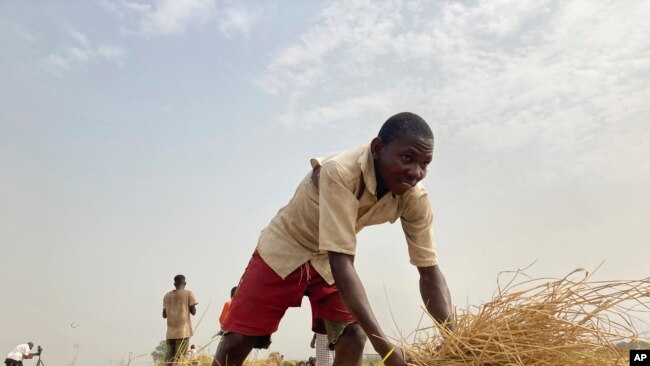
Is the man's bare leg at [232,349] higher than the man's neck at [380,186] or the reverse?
the reverse

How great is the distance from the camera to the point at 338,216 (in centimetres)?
284

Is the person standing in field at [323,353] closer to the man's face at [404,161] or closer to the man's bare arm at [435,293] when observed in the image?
the man's bare arm at [435,293]

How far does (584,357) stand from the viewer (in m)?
2.43

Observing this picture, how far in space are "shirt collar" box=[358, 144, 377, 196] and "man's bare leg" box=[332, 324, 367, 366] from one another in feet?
2.91

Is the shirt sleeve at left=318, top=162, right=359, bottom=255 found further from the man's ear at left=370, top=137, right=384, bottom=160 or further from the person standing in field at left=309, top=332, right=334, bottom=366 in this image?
the person standing in field at left=309, top=332, right=334, bottom=366

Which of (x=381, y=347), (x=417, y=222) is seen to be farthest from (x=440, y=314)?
(x=381, y=347)

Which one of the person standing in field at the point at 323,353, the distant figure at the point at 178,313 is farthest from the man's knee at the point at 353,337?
the distant figure at the point at 178,313

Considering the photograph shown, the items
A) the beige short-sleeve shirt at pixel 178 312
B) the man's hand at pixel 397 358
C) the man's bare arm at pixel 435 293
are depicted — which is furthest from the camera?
the beige short-sleeve shirt at pixel 178 312

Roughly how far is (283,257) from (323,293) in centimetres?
32

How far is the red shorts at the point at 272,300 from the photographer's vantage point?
3.44m

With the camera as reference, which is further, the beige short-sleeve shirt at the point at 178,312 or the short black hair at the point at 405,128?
the beige short-sleeve shirt at the point at 178,312

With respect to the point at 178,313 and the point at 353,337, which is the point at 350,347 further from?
the point at 178,313

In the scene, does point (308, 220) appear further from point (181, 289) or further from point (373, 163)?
point (181, 289)

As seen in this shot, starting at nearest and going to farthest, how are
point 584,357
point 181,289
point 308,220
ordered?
1. point 584,357
2. point 308,220
3. point 181,289
